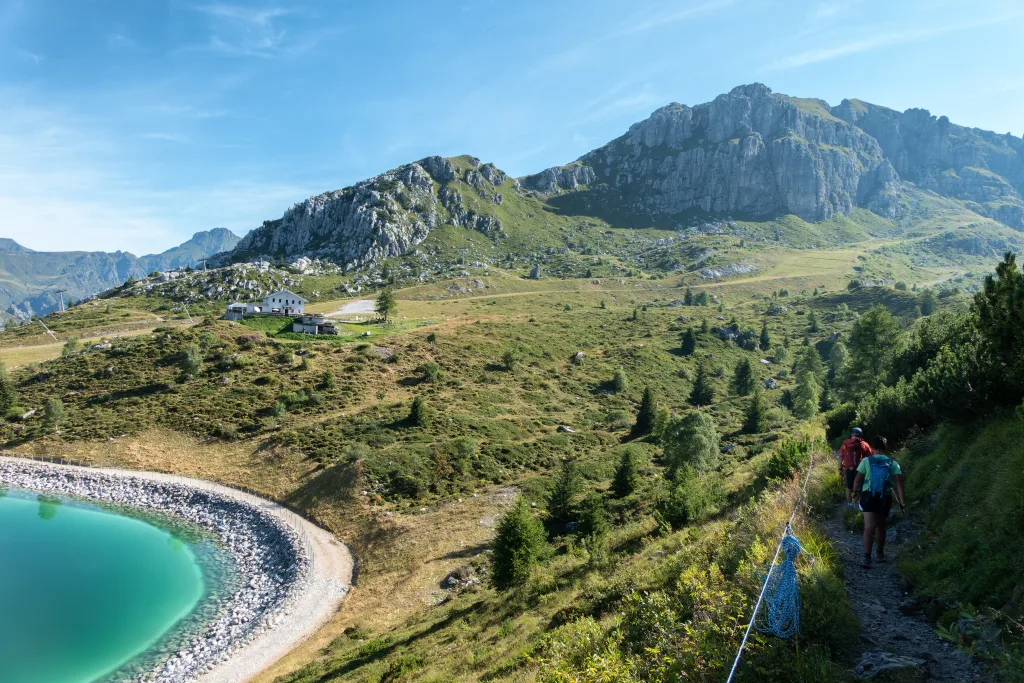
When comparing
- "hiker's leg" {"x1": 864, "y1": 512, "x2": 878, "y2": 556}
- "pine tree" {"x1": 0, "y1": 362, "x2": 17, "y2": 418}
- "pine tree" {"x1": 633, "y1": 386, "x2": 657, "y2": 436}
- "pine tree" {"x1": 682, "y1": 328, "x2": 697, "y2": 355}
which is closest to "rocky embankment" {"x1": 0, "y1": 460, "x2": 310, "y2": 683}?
"pine tree" {"x1": 0, "y1": 362, "x2": 17, "y2": 418}

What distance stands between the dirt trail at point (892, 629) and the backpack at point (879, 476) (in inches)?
58.4

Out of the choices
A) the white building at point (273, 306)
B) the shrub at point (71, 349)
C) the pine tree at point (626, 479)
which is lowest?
the pine tree at point (626, 479)

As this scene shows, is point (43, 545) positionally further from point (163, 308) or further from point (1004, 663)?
point (163, 308)

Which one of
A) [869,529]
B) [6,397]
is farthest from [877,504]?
[6,397]

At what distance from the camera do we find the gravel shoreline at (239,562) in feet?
84.6

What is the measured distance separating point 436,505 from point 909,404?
113 ft

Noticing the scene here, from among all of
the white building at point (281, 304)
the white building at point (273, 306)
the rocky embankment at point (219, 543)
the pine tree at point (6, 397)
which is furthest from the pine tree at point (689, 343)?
the pine tree at point (6, 397)

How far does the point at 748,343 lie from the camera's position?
336 feet

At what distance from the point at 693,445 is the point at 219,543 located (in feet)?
138

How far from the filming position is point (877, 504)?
9.91 metres

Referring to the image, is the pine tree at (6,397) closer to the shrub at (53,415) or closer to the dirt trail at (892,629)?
the shrub at (53,415)

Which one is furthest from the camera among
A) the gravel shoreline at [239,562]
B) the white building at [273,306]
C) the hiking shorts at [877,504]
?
the white building at [273,306]

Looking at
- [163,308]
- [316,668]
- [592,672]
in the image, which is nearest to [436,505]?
[316,668]

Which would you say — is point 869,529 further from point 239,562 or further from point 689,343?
point 689,343
